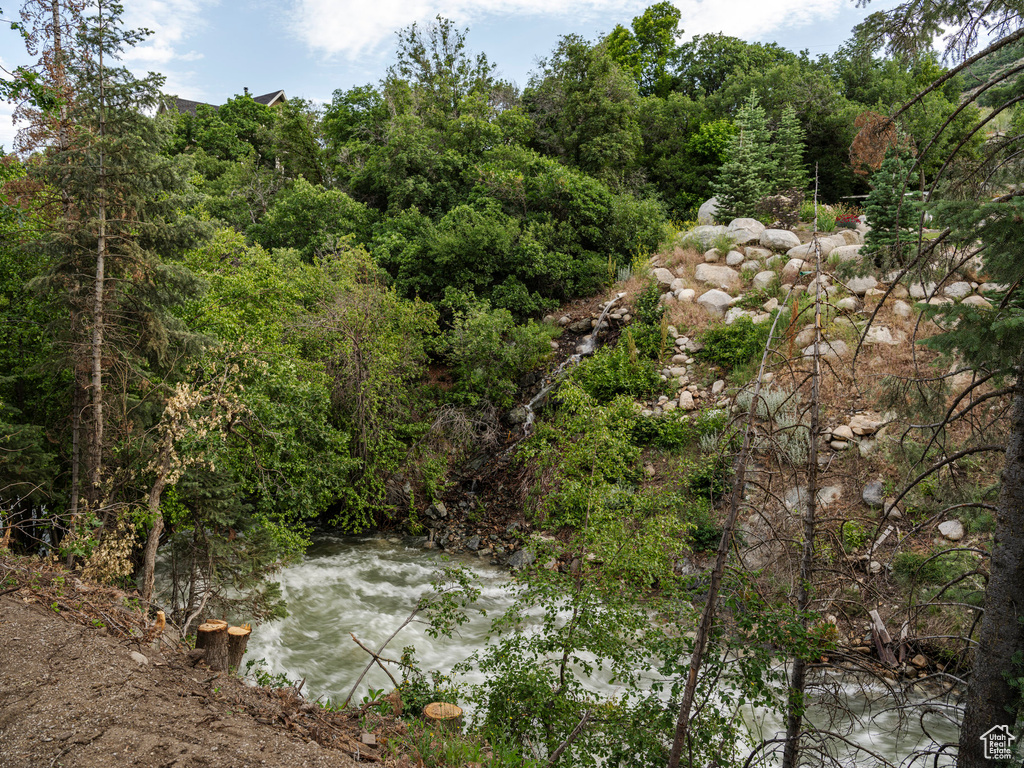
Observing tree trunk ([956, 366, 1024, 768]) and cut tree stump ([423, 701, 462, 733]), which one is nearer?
tree trunk ([956, 366, 1024, 768])

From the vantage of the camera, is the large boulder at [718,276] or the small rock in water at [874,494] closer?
the small rock in water at [874,494]

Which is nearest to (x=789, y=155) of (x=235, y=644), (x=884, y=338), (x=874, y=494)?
(x=884, y=338)

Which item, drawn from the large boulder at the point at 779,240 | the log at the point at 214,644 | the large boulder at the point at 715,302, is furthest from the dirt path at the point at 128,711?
the large boulder at the point at 779,240

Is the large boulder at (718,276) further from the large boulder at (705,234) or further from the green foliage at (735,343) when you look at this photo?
the green foliage at (735,343)

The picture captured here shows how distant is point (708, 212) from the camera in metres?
17.3

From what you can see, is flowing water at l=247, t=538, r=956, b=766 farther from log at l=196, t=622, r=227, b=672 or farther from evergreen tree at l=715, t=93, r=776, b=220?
evergreen tree at l=715, t=93, r=776, b=220

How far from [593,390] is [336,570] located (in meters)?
6.08

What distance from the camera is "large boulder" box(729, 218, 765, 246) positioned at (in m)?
14.4

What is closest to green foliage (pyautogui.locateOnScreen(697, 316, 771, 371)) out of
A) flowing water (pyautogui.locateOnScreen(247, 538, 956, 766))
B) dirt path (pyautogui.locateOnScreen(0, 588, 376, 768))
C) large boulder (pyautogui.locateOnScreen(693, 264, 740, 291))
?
large boulder (pyautogui.locateOnScreen(693, 264, 740, 291))

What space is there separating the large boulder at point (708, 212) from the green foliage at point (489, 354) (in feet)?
22.4

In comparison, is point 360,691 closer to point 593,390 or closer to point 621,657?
point 621,657

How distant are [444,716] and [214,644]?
1993 millimetres

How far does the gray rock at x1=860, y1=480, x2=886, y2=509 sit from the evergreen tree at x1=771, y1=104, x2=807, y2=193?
34.7ft

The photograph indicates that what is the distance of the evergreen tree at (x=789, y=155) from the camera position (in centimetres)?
1667
